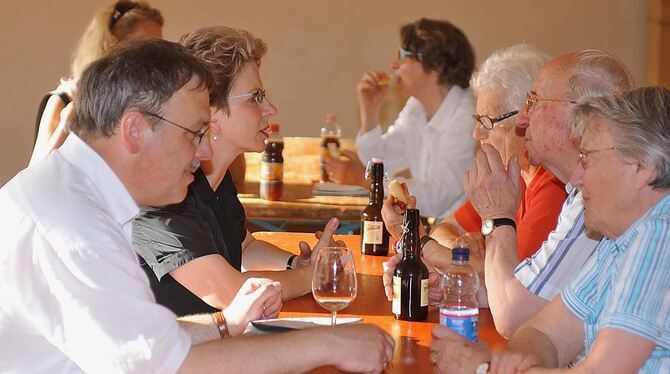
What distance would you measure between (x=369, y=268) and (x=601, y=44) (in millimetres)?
3743

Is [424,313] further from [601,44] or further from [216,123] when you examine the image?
[601,44]

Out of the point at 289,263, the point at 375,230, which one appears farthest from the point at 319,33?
the point at 289,263

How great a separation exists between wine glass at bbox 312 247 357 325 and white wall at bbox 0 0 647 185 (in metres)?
4.02

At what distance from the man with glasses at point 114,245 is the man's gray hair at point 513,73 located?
49.8 inches

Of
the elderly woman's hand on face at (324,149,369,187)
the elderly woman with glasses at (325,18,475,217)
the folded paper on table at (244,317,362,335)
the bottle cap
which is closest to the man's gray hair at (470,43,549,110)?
the bottle cap

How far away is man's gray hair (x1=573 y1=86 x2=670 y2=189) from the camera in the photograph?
74.4 inches

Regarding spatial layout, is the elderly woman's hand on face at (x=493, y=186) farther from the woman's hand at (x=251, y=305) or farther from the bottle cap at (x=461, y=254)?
the woman's hand at (x=251, y=305)

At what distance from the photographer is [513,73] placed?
306 centimetres

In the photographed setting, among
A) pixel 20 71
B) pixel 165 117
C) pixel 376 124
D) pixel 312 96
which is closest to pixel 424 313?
pixel 165 117

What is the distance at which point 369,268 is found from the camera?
2.97 m

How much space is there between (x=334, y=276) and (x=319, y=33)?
411 centimetres

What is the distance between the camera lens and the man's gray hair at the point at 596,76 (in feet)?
8.36

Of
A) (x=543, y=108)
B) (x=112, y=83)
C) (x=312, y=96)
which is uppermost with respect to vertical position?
(x=112, y=83)

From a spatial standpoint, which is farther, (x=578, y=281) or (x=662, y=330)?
(x=578, y=281)
